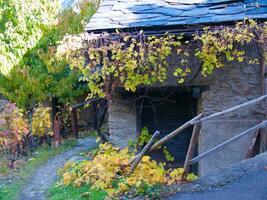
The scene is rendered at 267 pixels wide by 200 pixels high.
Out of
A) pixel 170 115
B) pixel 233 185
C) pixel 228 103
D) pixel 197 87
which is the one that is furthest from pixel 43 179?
pixel 233 185

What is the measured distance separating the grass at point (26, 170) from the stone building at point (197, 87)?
179 cm

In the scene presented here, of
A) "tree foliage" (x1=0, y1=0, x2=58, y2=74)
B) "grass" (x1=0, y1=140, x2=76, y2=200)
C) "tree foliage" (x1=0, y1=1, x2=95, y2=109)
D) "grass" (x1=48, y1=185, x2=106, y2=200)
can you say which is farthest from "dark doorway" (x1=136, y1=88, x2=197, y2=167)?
"tree foliage" (x1=0, y1=0, x2=58, y2=74)

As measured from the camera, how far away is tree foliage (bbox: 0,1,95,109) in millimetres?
9625

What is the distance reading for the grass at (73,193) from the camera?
4984 millimetres

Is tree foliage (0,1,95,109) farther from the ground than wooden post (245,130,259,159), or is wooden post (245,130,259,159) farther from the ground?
tree foliage (0,1,95,109)

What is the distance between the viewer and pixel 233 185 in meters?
4.53

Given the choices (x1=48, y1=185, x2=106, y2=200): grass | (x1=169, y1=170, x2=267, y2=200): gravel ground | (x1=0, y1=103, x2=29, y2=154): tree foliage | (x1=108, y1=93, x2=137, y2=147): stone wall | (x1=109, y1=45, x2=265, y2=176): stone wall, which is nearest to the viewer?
Answer: (x1=169, y1=170, x2=267, y2=200): gravel ground

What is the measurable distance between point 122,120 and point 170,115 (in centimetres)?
98

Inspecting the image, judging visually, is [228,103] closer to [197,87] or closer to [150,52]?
[197,87]

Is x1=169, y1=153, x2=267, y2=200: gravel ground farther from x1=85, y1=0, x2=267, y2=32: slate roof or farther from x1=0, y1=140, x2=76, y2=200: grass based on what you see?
x1=0, y1=140, x2=76, y2=200: grass

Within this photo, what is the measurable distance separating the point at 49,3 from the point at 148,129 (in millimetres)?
4507

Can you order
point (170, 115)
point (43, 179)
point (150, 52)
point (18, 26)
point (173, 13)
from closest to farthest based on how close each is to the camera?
point (150, 52)
point (173, 13)
point (43, 179)
point (170, 115)
point (18, 26)

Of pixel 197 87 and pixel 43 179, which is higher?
pixel 197 87

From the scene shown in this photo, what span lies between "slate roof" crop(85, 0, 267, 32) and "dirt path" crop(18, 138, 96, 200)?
2636mm
